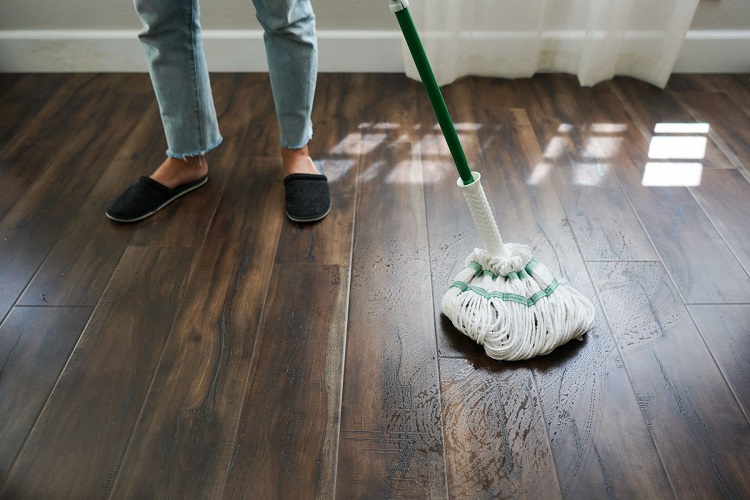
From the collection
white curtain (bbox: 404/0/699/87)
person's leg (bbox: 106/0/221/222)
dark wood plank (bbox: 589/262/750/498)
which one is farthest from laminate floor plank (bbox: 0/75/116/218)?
dark wood plank (bbox: 589/262/750/498)

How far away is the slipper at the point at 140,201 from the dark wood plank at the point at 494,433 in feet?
2.40

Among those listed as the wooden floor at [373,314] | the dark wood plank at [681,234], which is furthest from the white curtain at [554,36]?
the dark wood plank at [681,234]

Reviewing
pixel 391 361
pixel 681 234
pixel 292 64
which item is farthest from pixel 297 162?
pixel 681 234

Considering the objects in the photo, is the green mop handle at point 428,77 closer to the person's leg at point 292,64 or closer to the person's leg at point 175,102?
the person's leg at point 292,64

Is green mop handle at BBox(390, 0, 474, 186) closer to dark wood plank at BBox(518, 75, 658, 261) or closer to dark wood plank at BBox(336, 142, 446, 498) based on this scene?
dark wood plank at BBox(336, 142, 446, 498)

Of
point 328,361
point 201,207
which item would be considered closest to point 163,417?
point 328,361

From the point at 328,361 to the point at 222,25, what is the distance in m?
1.30

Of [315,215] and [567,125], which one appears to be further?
[567,125]

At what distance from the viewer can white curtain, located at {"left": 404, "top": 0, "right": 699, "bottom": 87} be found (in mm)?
1734

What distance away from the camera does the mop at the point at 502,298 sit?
102 centimetres

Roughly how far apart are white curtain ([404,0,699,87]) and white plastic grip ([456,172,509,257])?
862 mm

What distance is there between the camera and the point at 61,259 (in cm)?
128

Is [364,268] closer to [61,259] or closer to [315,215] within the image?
[315,215]

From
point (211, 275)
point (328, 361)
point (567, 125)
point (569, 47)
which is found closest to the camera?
point (328, 361)
